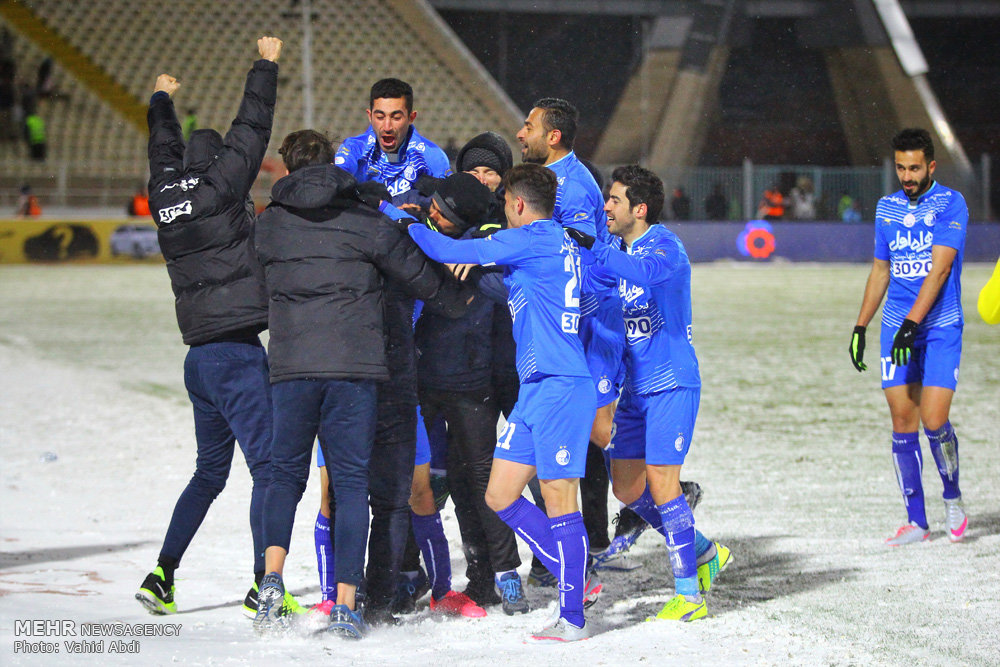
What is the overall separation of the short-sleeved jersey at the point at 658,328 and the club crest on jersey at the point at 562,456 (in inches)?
23.9

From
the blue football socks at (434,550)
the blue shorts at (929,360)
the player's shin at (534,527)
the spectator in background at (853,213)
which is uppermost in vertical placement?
the spectator in background at (853,213)

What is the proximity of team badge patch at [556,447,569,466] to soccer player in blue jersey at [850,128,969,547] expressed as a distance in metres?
2.25

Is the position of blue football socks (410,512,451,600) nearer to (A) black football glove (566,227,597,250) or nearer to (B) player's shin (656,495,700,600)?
(B) player's shin (656,495,700,600)

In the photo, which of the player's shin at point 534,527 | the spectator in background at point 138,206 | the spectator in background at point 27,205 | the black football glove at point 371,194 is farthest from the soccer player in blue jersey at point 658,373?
the spectator in background at point 27,205

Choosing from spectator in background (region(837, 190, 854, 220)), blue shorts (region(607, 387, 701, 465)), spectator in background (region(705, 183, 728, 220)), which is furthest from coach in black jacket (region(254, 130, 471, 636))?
spectator in background (region(837, 190, 854, 220))

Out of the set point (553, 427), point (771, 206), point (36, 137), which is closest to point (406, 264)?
point (553, 427)

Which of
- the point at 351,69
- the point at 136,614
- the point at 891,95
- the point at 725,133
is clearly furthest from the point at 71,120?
the point at 136,614

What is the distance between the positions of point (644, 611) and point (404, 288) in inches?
63.6

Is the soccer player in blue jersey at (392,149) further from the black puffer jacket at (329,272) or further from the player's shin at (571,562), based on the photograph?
the player's shin at (571,562)

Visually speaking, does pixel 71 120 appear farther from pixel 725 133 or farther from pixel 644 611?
pixel 644 611

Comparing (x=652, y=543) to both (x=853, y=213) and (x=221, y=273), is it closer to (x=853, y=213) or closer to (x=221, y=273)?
(x=221, y=273)

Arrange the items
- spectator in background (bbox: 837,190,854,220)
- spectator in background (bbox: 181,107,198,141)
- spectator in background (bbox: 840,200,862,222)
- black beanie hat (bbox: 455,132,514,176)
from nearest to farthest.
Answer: black beanie hat (bbox: 455,132,514,176)
spectator in background (bbox: 840,200,862,222)
spectator in background (bbox: 837,190,854,220)
spectator in background (bbox: 181,107,198,141)

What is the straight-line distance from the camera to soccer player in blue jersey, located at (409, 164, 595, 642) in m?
4.06

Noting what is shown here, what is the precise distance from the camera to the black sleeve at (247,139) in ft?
14.6
